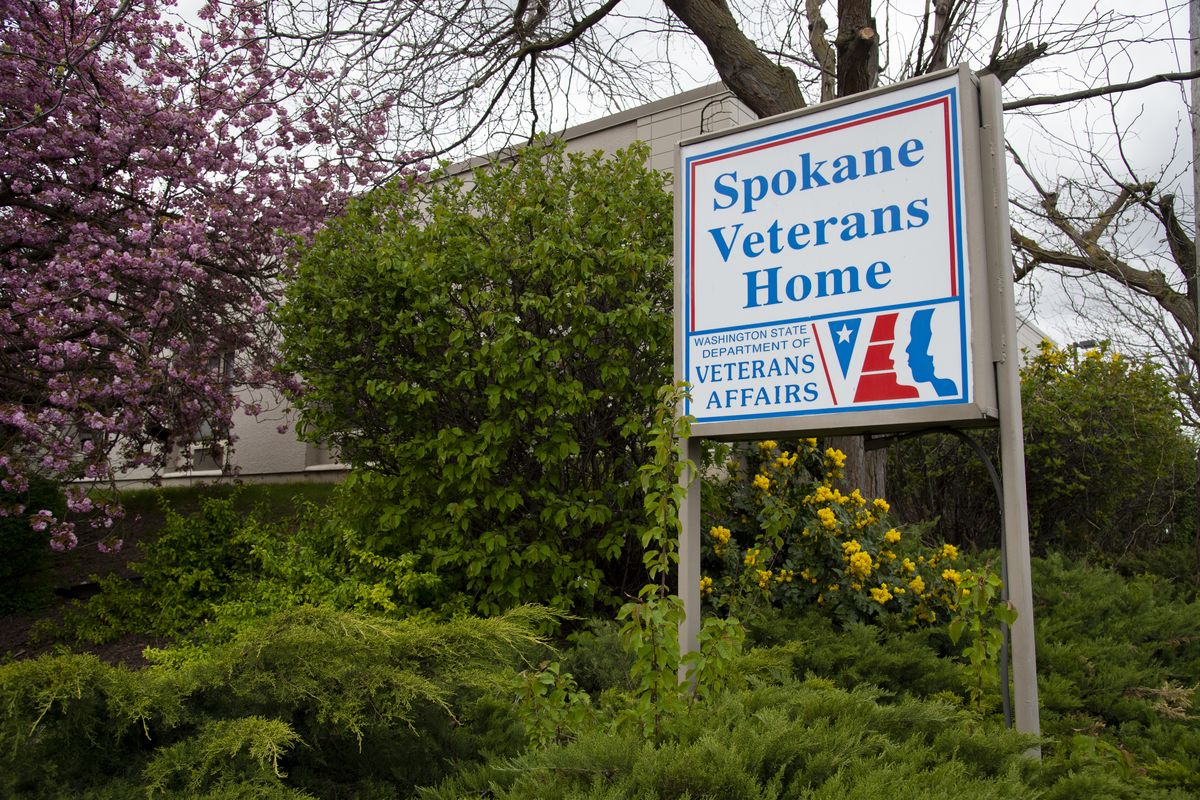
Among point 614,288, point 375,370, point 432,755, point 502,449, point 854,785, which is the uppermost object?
point 614,288

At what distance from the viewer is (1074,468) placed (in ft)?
28.1

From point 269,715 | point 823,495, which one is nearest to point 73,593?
point 269,715

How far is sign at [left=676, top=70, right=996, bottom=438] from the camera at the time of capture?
9.71 ft

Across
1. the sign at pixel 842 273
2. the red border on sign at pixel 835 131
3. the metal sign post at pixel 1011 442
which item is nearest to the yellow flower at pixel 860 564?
the metal sign post at pixel 1011 442

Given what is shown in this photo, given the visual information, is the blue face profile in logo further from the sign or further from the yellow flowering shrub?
the yellow flowering shrub

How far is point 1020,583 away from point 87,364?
22.5ft

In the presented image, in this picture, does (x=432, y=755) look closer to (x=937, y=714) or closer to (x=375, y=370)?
(x=937, y=714)

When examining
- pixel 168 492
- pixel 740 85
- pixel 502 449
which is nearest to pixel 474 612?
Answer: pixel 502 449

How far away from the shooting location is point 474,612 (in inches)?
196

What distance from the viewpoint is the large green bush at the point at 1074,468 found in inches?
340

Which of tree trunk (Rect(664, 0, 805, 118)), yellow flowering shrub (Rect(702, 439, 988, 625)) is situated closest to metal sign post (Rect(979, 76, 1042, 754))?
yellow flowering shrub (Rect(702, 439, 988, 625))

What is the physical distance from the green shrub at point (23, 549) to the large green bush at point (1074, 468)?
7.88m

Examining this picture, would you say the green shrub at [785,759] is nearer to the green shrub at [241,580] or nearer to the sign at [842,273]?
the sign at [842,273]

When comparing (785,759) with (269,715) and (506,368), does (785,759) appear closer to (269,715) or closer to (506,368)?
(269,715)
